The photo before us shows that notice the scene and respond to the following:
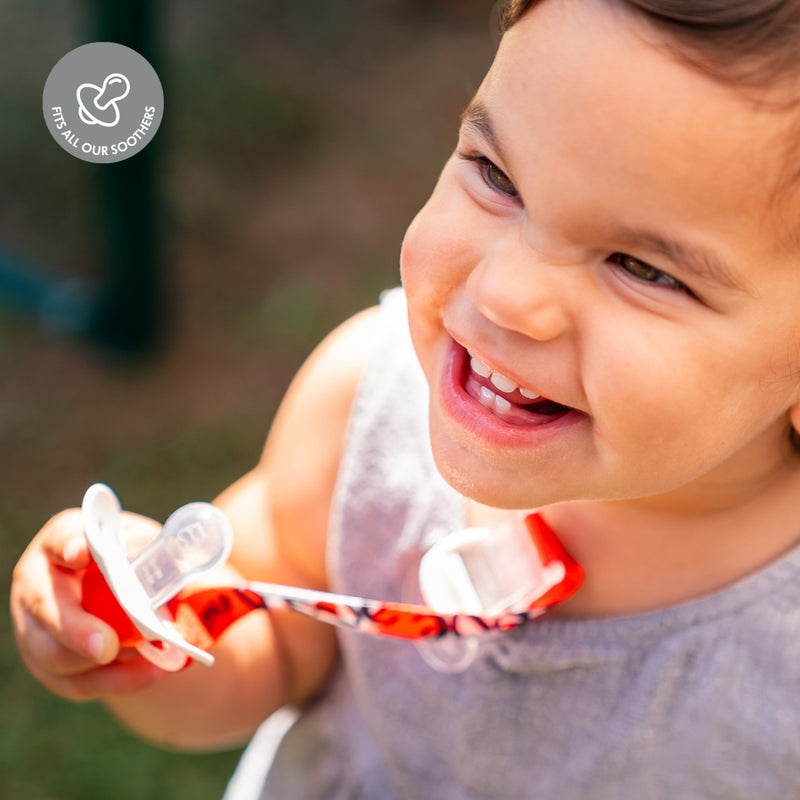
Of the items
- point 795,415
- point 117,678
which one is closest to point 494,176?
point 795,415

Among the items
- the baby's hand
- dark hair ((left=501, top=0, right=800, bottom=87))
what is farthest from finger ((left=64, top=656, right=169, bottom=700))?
dark hair ((left=501, top=0, right=800, bottom=87))

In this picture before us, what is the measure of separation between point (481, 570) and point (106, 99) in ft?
2.39

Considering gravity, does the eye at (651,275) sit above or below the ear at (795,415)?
above

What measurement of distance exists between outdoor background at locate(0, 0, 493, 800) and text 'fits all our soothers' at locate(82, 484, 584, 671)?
0.84 m

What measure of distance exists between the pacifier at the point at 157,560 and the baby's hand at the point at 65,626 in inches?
2.1

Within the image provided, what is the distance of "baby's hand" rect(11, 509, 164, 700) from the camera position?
83cm

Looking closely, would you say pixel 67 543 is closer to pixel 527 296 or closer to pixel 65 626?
pixel 65 626

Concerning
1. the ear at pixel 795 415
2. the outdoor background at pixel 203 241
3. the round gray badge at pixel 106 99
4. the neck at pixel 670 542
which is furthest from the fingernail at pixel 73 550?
the outdoor background at pixel 203 241

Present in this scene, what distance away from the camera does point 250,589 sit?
841 millimetres

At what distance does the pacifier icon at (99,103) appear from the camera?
1316mm

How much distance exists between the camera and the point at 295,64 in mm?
2832

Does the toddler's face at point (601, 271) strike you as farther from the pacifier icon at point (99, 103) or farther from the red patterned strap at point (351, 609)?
the pacifier icon at point (99, 103)

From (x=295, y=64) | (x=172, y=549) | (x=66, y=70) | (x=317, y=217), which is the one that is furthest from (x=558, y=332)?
(x=295, y=64)

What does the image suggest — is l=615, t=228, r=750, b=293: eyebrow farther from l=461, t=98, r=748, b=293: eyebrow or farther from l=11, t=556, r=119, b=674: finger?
l=11, t=556, r=119, b=674: finger
